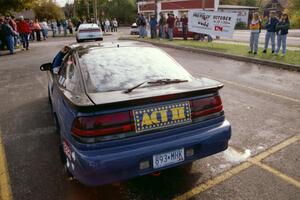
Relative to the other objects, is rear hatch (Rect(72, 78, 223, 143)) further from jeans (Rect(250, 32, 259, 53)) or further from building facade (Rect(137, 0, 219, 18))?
building facade (Rect(137, 0, 219, 18))

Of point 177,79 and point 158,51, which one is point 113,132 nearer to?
point 177,79

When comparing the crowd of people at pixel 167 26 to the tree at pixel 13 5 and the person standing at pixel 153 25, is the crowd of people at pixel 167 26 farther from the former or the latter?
the tree at pixel 13 5

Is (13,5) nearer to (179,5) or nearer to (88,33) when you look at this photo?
(88,33)

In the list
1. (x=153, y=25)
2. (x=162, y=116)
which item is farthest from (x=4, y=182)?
(x=153, y=25)

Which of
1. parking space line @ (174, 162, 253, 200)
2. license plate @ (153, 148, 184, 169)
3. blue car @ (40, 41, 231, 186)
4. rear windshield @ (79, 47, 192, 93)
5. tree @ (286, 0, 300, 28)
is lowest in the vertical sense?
parking space line @ (174, 162, 253, 200)

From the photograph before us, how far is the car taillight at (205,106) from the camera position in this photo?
293cm

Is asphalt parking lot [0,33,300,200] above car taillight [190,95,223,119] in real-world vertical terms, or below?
below

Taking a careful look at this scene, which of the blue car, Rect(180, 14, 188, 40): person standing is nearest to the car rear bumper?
the blue car

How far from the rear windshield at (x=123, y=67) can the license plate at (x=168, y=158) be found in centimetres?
83

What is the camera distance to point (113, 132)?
2.61 meters

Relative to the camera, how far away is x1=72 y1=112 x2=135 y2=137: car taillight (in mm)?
2568

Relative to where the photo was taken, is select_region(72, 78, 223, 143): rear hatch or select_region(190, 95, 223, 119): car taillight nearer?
select_region(72, 78, 223, 143): rear hatch

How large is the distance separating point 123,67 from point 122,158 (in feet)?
4.14

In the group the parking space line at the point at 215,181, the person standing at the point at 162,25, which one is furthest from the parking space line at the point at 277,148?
the person standing at the point at 162,25
